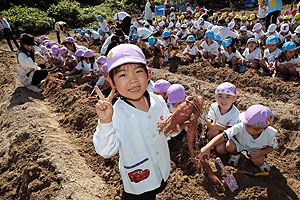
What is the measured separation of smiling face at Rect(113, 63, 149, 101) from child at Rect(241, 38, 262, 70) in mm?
5452

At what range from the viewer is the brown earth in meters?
2.67

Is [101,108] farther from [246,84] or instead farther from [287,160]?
[246,84]

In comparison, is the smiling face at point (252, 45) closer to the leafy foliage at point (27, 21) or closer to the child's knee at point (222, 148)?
the child's knee at point (222, 148)

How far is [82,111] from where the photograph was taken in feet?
15.5

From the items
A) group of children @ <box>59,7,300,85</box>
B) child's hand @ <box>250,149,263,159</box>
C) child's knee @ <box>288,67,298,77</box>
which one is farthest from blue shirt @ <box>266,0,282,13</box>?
child's hand @ <box>250,149,263,159</box>

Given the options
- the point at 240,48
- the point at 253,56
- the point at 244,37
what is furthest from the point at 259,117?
the point at 244,37

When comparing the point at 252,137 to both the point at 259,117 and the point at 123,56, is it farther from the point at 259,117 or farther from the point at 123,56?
the point at 123,56

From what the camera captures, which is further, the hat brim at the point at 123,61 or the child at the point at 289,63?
the child at the point at 289,63

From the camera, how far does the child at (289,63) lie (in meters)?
5.10

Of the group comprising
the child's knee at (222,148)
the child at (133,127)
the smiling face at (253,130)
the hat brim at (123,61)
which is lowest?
the child's knee at (222,148)

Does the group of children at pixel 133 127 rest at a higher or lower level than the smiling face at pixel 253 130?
higher

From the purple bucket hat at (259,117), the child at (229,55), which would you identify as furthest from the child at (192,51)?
the purple bucket hat at (259,117)

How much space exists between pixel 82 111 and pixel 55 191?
2.23 metres

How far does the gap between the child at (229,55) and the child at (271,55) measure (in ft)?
2.54
